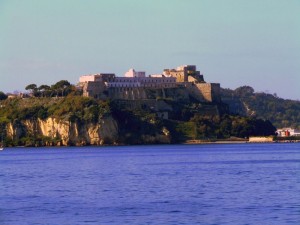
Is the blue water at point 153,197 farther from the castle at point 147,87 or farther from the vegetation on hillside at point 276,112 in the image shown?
the vegetation on hillside at point 276,112

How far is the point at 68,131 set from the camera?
108 meters

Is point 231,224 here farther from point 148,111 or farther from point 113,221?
point 148,111

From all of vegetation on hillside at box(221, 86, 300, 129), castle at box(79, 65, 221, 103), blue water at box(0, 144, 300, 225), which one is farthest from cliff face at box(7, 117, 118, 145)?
vegetation on hillside at box(221, 86, 300, 129)

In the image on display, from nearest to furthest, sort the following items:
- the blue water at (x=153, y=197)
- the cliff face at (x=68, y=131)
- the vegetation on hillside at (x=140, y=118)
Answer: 1. the blue water at (x=153, y=197)
2. the cliff face at (x=68, y=131)
3. the vegetation on hillside at (x=140, y=118)

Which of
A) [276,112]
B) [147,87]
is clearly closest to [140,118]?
[147,87]

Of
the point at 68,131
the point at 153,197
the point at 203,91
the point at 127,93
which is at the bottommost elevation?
the point at 153,197

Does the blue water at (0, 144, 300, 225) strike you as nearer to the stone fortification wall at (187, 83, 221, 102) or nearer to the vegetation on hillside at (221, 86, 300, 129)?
the stone fortification wall at (187, 83, 221, 102)

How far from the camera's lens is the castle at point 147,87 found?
11656 centimetres

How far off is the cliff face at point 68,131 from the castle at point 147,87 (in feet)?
23.3

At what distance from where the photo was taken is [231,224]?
25.1 m

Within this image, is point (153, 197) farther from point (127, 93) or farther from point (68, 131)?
point (127, 93)

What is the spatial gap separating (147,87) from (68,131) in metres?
16.6

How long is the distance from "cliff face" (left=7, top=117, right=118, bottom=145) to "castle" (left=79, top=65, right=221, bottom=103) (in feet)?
23.3

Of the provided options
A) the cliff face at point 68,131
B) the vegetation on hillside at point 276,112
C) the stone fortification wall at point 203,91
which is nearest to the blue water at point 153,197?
the cliff face at point 68,131
